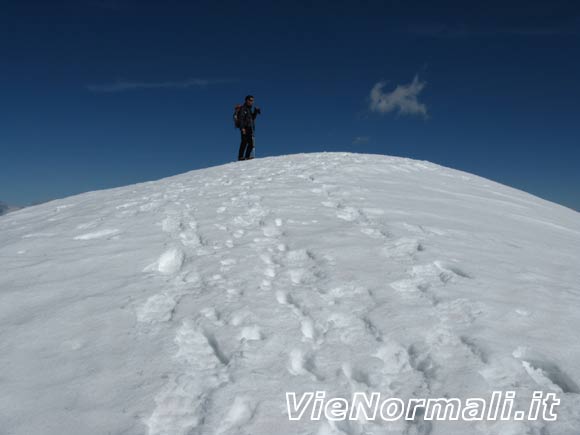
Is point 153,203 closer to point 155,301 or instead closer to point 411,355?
point 155,301

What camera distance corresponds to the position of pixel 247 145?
14.7 metres

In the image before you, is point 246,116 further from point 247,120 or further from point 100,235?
point 100,235

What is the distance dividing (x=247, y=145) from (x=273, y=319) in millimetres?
11946

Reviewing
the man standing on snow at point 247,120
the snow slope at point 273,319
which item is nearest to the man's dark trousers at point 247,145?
the man standing on snow at point 247,120

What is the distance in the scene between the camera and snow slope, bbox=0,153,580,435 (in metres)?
2.46

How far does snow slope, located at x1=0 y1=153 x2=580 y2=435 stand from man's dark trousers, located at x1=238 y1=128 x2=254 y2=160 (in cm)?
825

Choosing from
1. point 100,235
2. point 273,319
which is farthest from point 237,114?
point 273,319

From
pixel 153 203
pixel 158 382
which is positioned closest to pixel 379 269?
pixel 158 382

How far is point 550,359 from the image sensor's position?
273cm

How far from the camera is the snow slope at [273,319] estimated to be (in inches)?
97.0

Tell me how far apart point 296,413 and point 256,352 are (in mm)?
627

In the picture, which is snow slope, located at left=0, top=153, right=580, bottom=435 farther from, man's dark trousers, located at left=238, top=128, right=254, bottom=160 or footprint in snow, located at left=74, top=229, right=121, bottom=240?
man's dark trousers, located at left=238, top=128, right=254, bottom=160

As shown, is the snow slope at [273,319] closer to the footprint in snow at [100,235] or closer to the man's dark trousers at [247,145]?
the footprint in snow at [100,235]

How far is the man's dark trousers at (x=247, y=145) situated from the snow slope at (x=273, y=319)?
825cm
